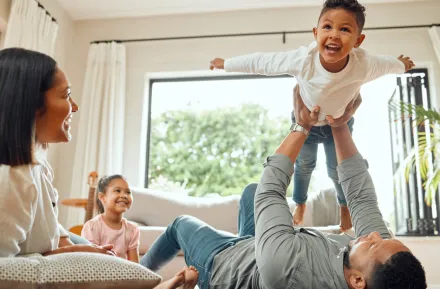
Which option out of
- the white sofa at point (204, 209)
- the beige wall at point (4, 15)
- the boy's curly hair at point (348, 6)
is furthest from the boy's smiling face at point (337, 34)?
the beige wall at point (4, 15)

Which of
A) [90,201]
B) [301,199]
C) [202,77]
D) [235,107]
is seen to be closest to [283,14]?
[202,77]

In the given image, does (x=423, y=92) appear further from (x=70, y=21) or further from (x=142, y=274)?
(x=142, y=274)

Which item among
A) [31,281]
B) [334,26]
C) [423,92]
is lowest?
[31,281]

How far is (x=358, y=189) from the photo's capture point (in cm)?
166

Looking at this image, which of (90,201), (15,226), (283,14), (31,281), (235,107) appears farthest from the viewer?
(235,107)

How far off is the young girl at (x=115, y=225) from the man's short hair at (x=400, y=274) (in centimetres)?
189

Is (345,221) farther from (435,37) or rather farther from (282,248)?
(435,37)

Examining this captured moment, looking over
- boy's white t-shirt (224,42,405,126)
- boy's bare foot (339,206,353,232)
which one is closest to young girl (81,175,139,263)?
boy's bare foot (339,206,353,232)

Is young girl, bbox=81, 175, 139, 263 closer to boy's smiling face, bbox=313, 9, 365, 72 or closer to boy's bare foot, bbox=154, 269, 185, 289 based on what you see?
boy's bare foot, bbox=154, 269, 185, 289

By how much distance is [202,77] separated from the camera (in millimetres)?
5133

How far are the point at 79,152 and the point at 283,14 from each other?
2.58 meters

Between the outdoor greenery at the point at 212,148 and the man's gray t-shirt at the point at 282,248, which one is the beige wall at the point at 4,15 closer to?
the man's gray t-shirt at the point at 282,248

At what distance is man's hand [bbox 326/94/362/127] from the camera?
6.05 feet

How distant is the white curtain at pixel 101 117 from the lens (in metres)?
4.72
